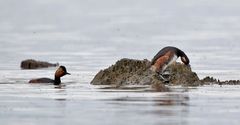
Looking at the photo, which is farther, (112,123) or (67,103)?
(67,103)

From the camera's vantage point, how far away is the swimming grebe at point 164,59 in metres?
26.5

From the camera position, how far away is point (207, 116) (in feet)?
49.4

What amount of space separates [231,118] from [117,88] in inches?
365

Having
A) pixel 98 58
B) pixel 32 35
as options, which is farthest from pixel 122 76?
pixel 32 35

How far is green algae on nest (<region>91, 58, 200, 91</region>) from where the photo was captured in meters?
25.7

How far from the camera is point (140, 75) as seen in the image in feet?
85.4

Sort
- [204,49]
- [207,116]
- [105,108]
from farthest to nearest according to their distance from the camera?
[204,49], [105,108], [207,116]

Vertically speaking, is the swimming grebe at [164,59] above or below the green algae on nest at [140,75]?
above

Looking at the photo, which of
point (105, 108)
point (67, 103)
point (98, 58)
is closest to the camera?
point (105, 108)

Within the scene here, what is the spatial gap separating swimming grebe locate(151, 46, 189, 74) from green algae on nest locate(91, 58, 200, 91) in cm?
14

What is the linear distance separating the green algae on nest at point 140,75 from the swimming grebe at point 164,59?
0.47ft

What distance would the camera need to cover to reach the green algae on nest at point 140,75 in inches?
1013

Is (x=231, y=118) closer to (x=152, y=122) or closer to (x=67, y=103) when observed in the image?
(x=152, y=122)

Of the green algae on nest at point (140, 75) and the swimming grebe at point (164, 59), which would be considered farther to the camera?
the swimming grebe at point (164, 59)
